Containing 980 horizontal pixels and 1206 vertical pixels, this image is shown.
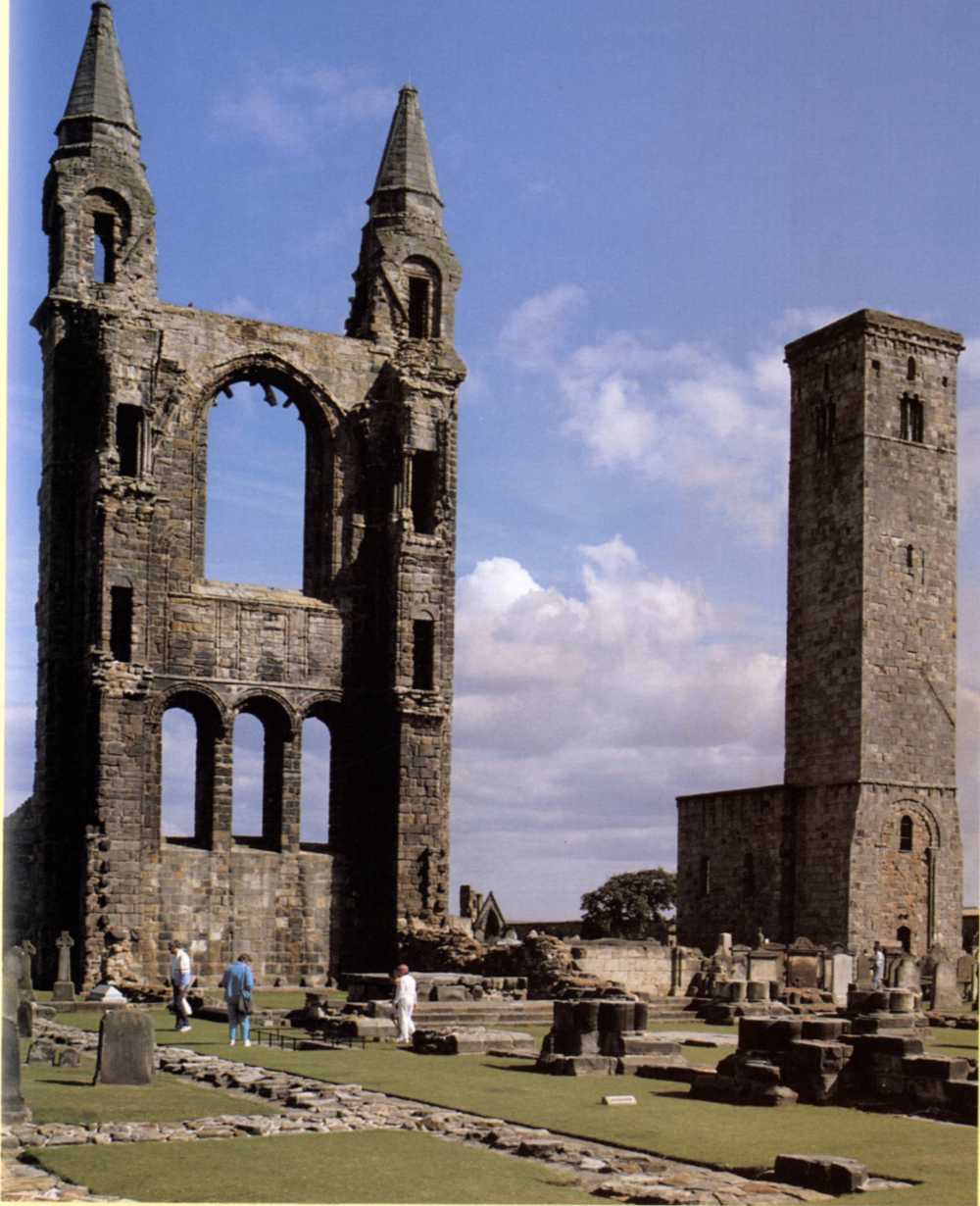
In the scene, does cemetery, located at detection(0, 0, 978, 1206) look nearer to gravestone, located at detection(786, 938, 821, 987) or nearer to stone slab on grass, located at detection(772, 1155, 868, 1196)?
gravestone, located at detection(786, 938, 821, 987)

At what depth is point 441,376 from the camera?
39.5 m

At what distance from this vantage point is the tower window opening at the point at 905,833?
4728 cm

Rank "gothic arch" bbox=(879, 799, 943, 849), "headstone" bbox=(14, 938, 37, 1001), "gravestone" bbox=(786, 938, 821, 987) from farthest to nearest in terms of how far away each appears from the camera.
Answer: "gothic arch" bbox=(879, 799, 943, 849)
"gravestone" bbox=(786, 938, 821, 987)
"headstone" bbox=(14, 938, 37, 1001)

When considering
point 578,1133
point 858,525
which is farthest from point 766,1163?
point 858,525

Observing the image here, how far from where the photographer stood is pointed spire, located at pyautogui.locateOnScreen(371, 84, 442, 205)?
4125 centimetres

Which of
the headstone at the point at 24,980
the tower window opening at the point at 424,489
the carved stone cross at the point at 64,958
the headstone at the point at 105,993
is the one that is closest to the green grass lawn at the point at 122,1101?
the headstone at the point at 24,980

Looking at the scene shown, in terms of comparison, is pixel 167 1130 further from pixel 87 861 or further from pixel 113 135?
pixel 113 135

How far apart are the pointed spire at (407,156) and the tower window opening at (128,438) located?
29.5 ft

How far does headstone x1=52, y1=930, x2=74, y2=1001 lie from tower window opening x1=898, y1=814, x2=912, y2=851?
23960 millimetres

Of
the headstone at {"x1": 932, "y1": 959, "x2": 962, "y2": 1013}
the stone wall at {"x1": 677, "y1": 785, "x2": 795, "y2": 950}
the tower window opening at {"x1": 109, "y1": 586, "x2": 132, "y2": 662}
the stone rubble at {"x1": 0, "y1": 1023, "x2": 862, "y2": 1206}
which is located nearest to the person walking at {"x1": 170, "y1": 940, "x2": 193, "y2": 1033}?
the stone rubble at {"x1": 0, "y1": 1023, "x2": 862, "y2": 1206}

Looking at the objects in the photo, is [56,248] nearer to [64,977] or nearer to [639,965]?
[64,977]

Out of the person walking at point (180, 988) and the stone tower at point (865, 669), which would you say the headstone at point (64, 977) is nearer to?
the person walking at point (180, 988)

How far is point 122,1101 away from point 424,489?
24.0 m

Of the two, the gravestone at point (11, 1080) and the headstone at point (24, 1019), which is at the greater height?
the gravestone at point (11, 1080)
